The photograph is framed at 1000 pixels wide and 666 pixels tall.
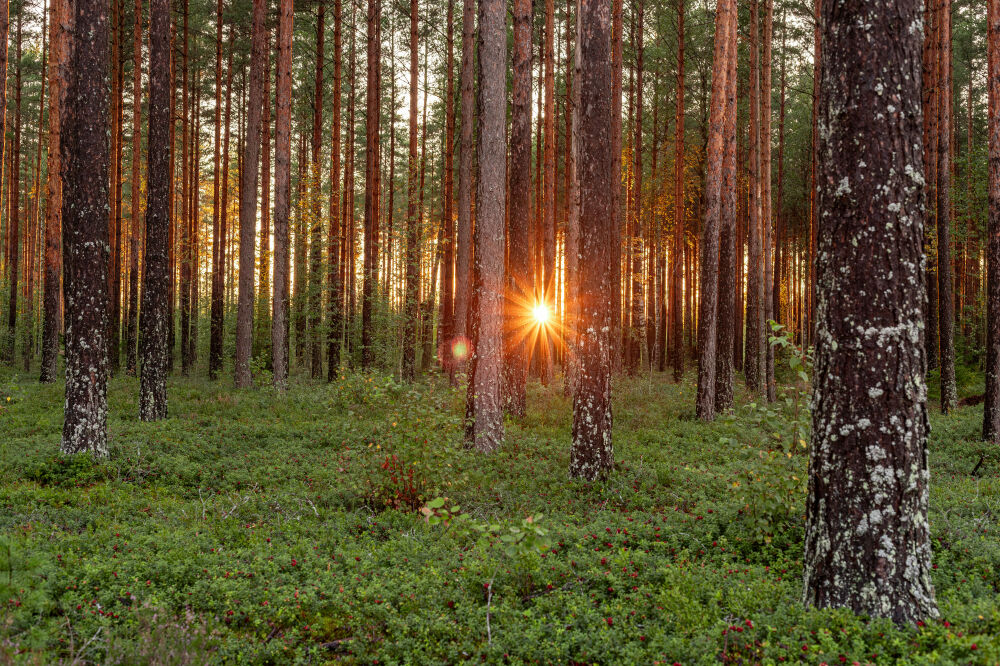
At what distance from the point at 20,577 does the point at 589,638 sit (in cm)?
413

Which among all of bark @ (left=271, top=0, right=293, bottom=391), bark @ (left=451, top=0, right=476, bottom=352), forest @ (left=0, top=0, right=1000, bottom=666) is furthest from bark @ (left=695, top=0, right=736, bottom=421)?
bark @ (left=271, top=0, right=293, bottom=391)

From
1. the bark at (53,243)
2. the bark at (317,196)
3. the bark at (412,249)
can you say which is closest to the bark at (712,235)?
the bark at (412,249)

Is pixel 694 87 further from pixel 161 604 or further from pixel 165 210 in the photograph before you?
pixel 161 604

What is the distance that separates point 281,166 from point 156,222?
15.7 ft

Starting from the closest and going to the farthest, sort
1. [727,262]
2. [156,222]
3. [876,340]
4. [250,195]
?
1. [876,340]
2. [156,222]
3. [727,262]
4. [250,195]

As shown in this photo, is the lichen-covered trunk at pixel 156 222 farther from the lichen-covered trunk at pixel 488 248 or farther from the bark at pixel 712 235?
the bark at pixel 712 235

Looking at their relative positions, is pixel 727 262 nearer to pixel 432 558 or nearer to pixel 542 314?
pixel 542 314

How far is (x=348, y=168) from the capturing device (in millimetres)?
25406

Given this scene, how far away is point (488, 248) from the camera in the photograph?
9719 mm

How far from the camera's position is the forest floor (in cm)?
368

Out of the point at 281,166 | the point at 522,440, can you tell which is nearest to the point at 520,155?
the point at 522,440

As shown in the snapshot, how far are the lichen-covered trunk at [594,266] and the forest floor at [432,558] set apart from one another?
58 cm

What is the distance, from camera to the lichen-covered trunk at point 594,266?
26.6 ft

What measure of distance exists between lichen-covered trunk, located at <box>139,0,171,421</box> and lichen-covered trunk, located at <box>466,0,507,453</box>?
6.34m
